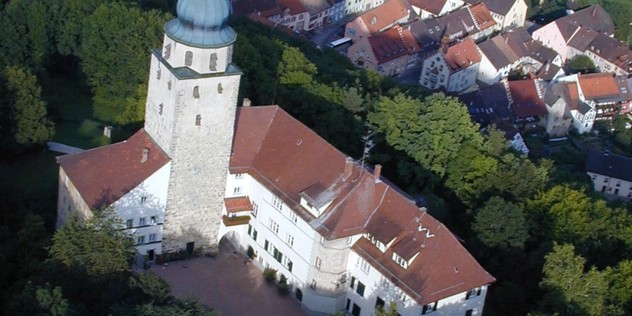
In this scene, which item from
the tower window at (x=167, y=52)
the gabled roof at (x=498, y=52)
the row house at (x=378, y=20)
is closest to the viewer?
the tower window at (x=167, y=52)

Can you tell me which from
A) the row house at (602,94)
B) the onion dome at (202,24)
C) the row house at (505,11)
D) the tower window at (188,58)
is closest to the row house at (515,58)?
the row house at (602,94)

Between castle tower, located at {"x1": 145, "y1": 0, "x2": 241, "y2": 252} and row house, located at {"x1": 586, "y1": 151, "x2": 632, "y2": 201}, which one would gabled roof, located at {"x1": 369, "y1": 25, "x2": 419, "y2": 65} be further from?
castle tower, located at {"x1": 145, "y1": 0, "x2": 241, "y2": 252}

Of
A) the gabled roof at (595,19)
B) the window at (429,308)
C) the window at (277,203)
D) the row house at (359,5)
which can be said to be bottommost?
the window at (429,308)

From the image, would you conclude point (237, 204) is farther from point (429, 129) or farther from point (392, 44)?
point (392, 44)

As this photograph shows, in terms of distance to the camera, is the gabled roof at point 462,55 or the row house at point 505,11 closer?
the gabled roof at point 462,55

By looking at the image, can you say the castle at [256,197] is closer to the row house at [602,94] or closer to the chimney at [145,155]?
the chimney at [145,155]
